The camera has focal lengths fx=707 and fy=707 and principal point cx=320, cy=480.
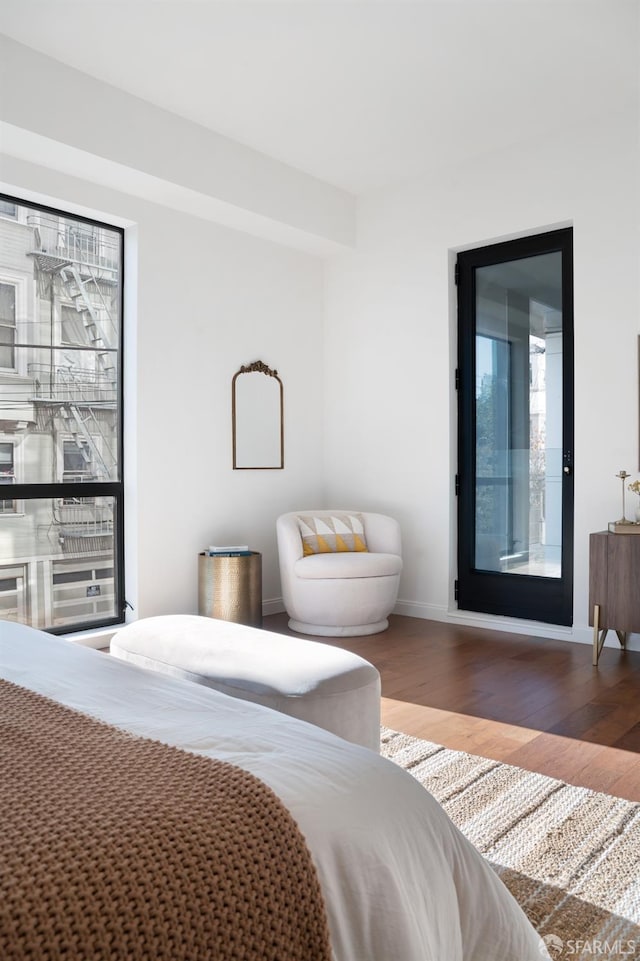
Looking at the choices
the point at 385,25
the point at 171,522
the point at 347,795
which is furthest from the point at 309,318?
the point at 347,795

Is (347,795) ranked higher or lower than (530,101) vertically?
lower

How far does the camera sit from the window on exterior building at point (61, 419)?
153 inches

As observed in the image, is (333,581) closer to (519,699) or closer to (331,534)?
(331,534)

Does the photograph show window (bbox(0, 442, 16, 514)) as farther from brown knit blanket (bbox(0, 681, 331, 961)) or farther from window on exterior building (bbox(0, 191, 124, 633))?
brown knit blanket (bbox(0, 681, 331, 961))

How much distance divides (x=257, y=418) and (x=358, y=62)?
2.33 m

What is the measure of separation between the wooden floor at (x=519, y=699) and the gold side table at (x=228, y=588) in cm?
34

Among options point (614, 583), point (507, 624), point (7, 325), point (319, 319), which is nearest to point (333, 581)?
point (507, 624)

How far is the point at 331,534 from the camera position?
4762mm

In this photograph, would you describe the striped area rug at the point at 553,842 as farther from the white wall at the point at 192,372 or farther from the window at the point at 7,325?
the window at the point at 7,325

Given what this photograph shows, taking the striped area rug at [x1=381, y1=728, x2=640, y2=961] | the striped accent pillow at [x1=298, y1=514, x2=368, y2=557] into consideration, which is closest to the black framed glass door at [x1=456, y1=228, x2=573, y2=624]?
the striped accent pillow at [x1=298, y1=514, x2=368, y2=557]

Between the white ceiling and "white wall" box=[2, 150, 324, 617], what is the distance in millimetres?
686

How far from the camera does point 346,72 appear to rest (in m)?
3.64

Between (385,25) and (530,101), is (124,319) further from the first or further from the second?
(530,101)

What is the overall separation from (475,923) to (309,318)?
190 inches
